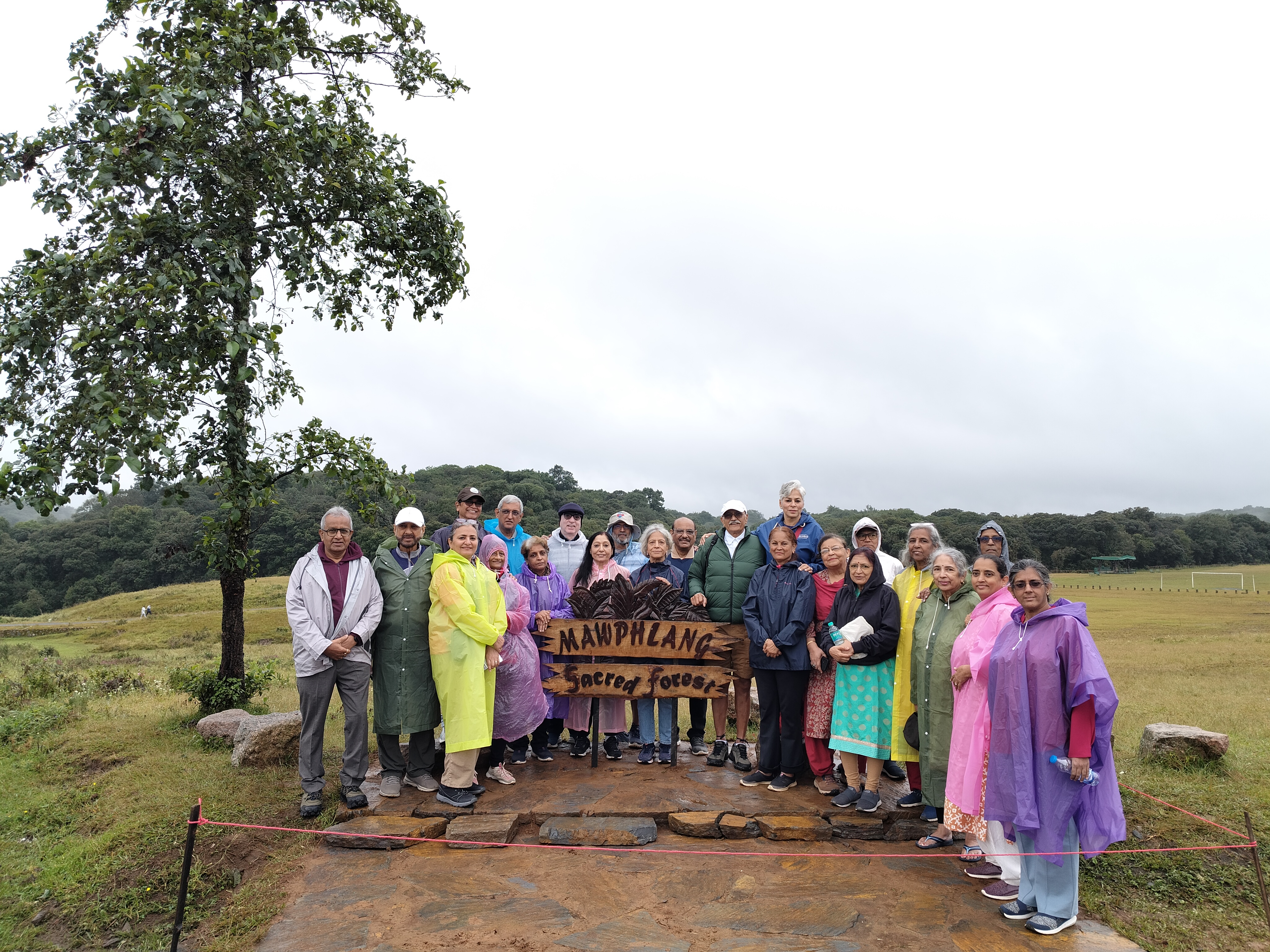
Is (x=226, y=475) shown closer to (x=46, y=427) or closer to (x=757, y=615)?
(x=46, y=427)

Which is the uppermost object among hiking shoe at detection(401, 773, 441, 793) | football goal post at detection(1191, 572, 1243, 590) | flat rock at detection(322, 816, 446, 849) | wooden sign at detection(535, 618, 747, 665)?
wooden sign at detection(535, 618, 747, 665)

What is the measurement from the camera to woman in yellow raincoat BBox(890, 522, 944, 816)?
5957 mm

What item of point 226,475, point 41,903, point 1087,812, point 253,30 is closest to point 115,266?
point 226,475

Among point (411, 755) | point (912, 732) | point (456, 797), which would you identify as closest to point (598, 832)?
point (456, 797)

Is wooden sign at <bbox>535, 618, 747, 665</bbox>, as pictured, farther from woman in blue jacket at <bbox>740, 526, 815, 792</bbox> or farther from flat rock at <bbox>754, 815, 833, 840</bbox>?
flat rock at <bbox>754, 815, 833, 840</bbox>

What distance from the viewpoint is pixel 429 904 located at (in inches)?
A: 186

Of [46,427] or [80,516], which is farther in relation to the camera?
[80,516]

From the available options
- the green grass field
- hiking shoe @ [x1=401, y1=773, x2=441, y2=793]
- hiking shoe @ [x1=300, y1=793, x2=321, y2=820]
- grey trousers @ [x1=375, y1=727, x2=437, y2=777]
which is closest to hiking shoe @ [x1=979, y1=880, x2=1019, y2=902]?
the green grass field

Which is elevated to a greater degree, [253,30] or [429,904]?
[253,30]

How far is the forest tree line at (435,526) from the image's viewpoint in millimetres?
44469

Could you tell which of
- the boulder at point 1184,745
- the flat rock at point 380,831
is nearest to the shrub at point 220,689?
the flat rock at point 380,831

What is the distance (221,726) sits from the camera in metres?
8.19

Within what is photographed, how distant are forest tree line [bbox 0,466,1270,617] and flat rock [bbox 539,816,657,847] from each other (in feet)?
81.7

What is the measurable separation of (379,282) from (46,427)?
3.56 meters
